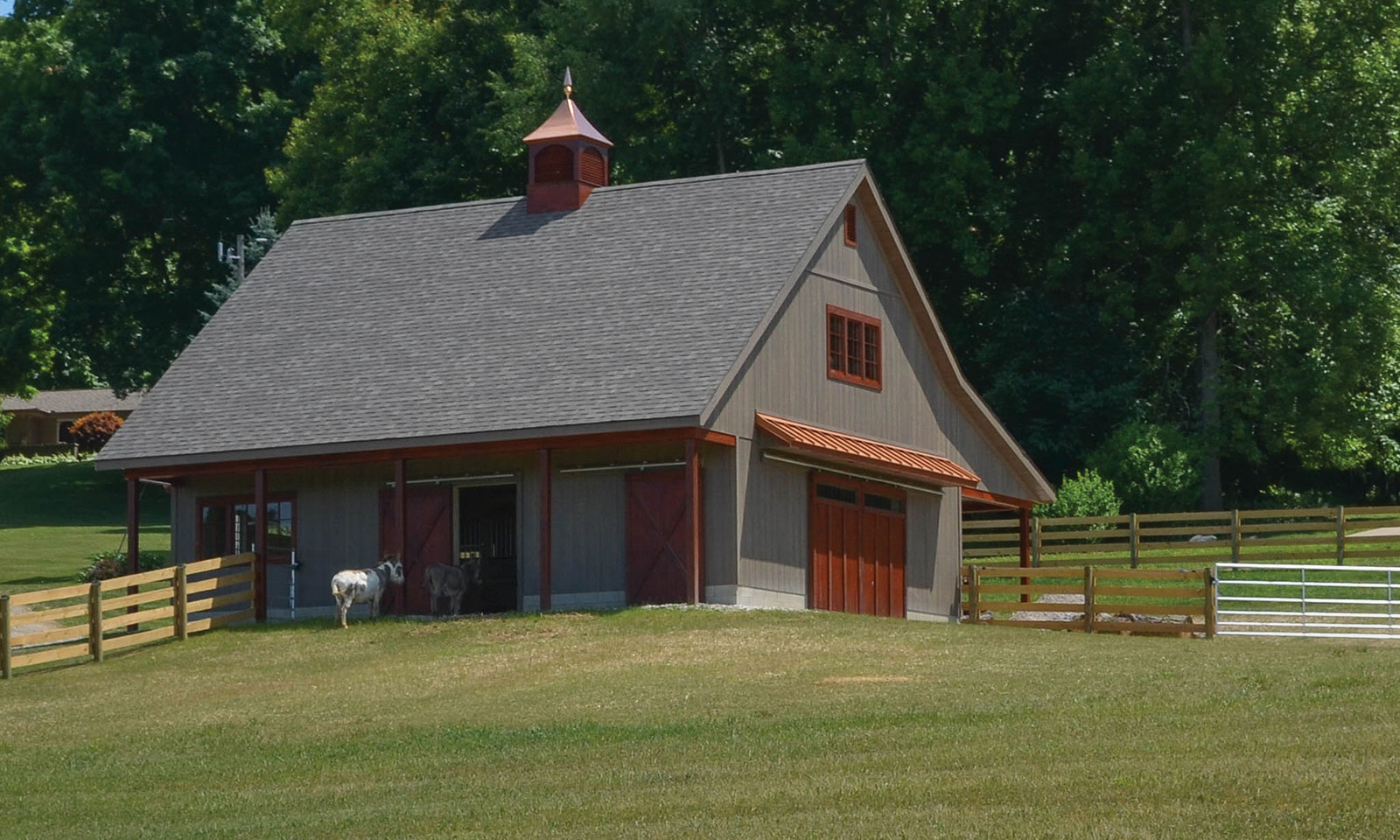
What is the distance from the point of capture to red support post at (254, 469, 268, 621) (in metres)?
34.8

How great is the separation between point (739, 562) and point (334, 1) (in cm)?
3901

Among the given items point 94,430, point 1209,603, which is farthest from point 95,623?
point 94,430

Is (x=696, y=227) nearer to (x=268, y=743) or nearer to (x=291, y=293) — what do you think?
(x=291, y=293)

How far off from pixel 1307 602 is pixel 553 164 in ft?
49.9

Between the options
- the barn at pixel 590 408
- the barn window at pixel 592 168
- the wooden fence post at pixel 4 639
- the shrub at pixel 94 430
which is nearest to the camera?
the wooden fence post at pixel 4 639

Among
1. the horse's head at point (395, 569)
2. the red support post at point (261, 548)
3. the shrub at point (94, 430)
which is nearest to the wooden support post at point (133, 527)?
the red support post at point (261, 548)

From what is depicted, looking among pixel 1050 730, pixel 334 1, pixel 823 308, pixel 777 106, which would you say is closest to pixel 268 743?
pixel 1050 730

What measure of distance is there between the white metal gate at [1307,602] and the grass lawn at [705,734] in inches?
46.2

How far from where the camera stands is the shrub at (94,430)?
84.5 metres

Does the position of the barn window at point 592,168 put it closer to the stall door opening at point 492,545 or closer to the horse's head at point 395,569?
the stall door opening at point 492,545

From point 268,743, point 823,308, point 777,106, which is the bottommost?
point 268,743

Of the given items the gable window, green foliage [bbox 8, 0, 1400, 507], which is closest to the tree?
green foliage [bbox 8, 0, 1400, 507]

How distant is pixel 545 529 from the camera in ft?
106

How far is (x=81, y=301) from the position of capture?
69.6 meters
